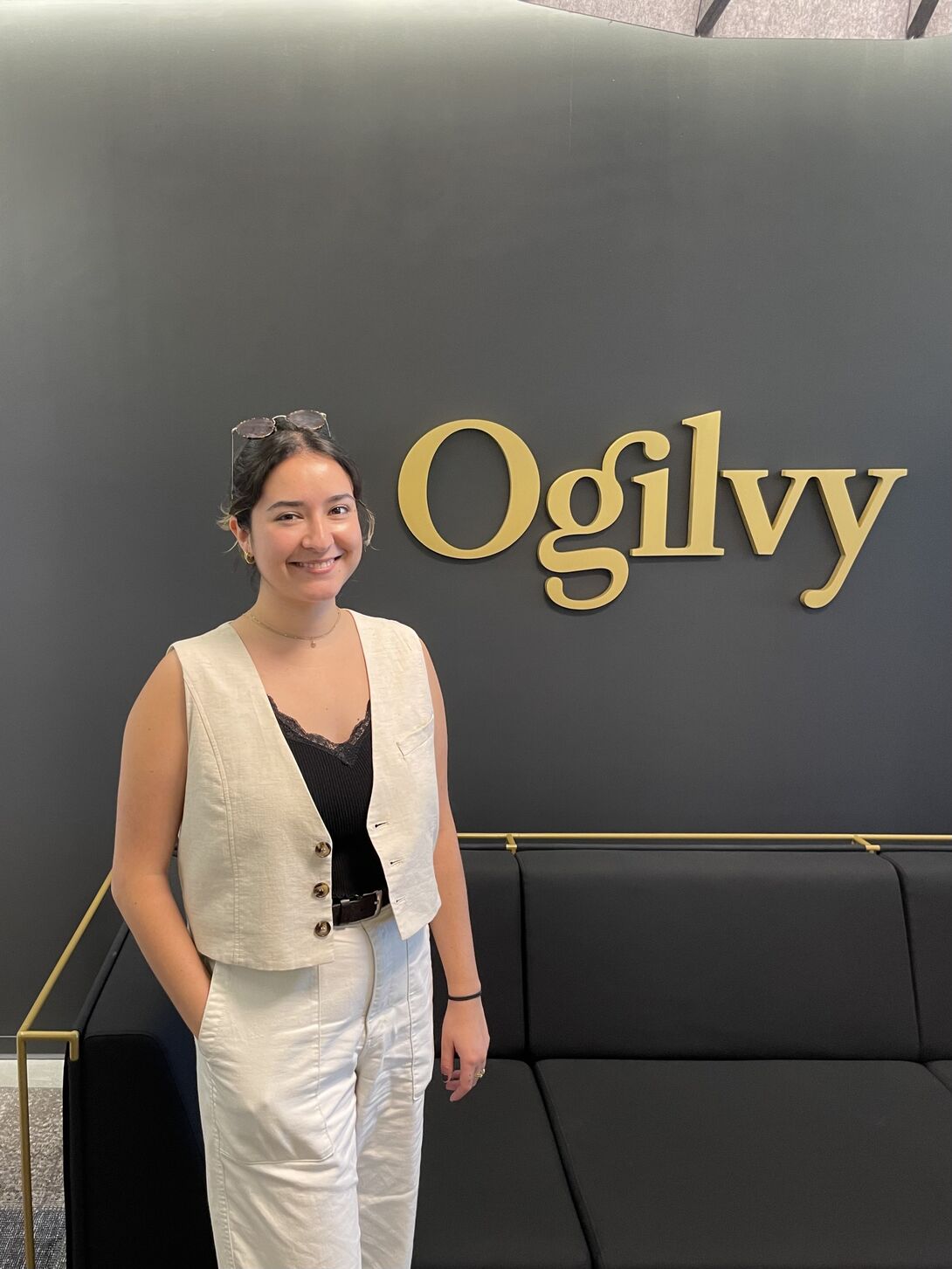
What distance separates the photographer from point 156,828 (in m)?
1.36

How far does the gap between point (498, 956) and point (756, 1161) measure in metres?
0.74

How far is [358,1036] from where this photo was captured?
1.38 m

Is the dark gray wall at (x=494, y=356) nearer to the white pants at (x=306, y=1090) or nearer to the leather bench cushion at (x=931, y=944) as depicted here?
the leather bench cushion at (x=931, y=944)

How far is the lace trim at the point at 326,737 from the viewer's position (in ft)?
4.55

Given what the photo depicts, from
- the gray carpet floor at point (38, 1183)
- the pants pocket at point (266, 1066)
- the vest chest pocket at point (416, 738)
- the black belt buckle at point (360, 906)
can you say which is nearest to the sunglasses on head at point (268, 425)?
the vest chest pocket at point (416, 738)

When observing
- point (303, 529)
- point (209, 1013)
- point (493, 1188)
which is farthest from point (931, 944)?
point (303, 529)

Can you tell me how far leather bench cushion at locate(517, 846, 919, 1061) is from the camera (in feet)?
7.64

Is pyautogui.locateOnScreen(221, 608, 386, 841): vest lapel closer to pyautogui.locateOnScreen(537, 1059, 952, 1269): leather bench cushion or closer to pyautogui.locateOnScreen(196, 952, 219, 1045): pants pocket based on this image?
pyautogui.locateOnScreen(196, 952, 219, 1045): pants pocket

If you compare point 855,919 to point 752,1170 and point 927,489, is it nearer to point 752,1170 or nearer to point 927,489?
point 752,1170

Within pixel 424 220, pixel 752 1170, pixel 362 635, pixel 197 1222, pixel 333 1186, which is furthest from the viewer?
pixel 424 220

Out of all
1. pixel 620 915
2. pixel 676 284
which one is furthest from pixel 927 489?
pixel 620 915

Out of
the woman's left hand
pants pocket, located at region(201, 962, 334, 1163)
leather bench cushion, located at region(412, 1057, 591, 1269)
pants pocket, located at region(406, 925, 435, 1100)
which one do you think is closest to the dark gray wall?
leather bench cushion, located at region(412, 1057, 591, 1269)

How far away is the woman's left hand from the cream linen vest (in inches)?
11.5

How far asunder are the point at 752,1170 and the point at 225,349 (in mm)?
2441
